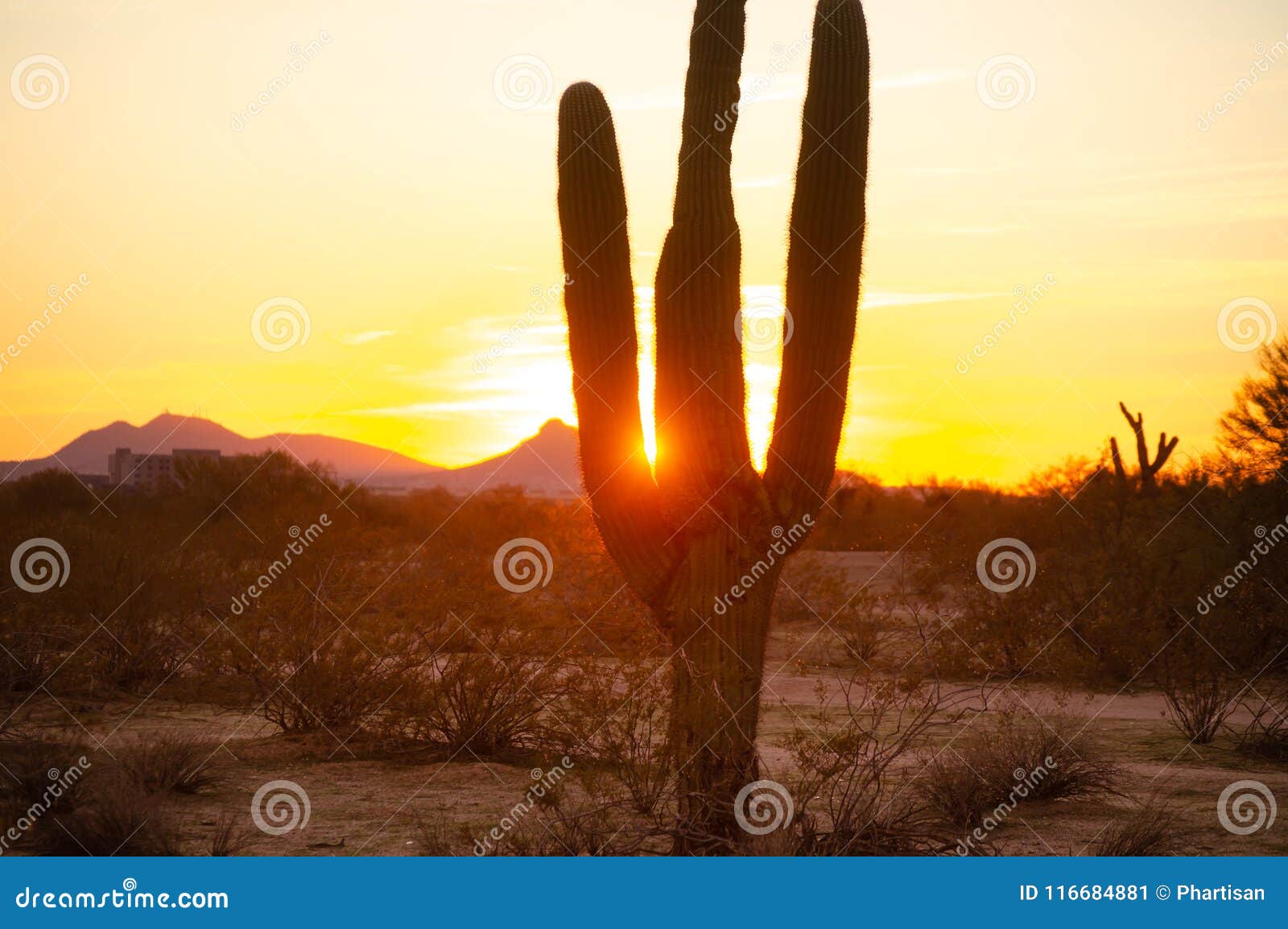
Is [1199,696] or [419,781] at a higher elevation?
[1199,696]

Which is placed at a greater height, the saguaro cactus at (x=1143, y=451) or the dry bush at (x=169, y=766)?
the saguaro cactus at (x=1143, y=451)

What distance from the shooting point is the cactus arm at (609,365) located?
6902 mm

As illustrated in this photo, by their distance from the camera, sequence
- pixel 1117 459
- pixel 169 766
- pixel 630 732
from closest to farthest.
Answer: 1. pixel 630 732
2. pixel 169 766
3. pixel 1117 459

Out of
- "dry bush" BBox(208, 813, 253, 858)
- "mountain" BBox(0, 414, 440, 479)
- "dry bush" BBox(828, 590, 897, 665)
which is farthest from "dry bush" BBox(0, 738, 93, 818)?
"mountain" BBox(0, 414, 440, 479)

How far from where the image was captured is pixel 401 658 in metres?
10.0

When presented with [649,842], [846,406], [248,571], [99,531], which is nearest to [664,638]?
[649,842]

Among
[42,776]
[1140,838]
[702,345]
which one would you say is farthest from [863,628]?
[42,776]

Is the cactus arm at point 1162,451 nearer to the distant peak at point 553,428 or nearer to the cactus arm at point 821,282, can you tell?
the cactus arm at point 821,282

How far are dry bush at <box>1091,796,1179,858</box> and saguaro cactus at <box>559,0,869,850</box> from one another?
2078mm

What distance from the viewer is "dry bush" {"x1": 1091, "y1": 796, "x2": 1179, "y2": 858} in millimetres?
6578

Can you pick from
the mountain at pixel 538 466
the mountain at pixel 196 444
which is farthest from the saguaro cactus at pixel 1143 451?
the mountain at pixel 538 466

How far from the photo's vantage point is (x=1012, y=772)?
813cm

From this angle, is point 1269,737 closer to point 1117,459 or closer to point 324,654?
point 324,654

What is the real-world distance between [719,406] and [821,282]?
0.93 m
